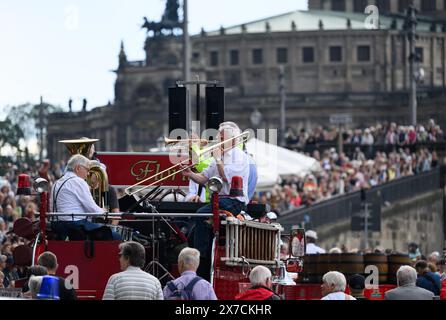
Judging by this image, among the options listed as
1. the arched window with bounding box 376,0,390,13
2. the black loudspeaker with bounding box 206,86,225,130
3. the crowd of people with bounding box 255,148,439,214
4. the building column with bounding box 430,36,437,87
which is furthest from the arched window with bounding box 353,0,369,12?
the black loudspeaker with bounding box 206,86,225,130

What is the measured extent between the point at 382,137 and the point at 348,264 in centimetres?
5327

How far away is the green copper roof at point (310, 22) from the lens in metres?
162

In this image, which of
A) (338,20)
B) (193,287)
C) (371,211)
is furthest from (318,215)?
(338,20)

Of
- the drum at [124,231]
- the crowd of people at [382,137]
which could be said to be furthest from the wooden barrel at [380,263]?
the crowd of people at [382,137]

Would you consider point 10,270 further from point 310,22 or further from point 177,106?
point 310,22

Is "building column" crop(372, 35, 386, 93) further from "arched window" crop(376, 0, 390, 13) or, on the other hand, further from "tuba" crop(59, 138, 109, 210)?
"tuba" crop(59, 138, 109, 210)

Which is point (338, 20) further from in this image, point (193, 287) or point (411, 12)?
point (193, 287)

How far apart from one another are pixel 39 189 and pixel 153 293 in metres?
3.57

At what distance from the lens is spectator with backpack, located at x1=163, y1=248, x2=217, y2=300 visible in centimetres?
1577

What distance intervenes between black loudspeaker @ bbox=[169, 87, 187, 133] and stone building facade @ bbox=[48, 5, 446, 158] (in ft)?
400

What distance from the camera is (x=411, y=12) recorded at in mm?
74438

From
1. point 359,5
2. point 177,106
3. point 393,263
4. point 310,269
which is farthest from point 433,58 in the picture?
point 177,106

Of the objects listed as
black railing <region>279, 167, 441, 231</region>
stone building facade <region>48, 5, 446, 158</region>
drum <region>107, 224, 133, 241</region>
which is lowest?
black railing <region>279, 167, 441, 231</region>

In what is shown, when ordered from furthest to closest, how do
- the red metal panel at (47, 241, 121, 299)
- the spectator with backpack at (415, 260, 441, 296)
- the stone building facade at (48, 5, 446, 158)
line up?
the stone building facade at (48, 5, 446, 158), the spectator with backpack at (415, 260, 441, 296), the red metal panel at (47, 241, 121, 299)
